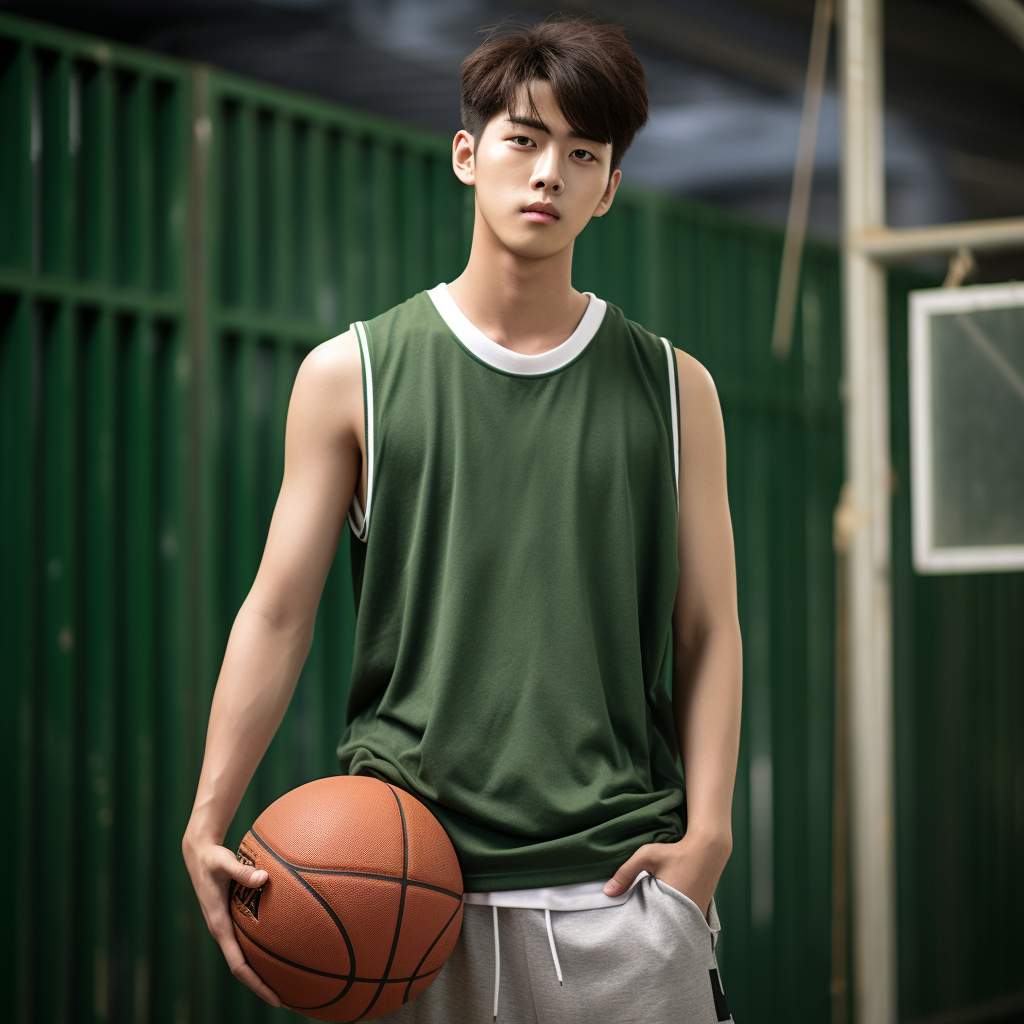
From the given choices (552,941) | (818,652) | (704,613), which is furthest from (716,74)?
(552,941)

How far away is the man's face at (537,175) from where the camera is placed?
169 cm

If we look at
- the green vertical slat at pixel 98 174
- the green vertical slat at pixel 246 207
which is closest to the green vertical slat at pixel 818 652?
the green vertical slat at pixel 246 207

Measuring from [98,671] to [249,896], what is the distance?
1.69m

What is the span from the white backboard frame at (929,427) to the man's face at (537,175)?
1799mm

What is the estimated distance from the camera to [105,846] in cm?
315

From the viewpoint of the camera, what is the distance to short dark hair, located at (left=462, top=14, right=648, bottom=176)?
1686 millimetres

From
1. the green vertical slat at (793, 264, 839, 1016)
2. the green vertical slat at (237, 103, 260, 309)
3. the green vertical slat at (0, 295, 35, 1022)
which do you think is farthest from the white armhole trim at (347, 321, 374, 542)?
the green vertical slat at (793, 264, 839, 1016)

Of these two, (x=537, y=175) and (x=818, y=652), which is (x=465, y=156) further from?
(x=818, y=652)

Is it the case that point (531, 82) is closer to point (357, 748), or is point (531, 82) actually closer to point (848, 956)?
point (357, 748)

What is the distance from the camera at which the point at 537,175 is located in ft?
5.51

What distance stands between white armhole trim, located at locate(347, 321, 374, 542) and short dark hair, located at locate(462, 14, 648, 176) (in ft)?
1.04

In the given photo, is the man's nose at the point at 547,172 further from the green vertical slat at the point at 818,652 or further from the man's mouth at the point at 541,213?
the green vertical slat at the point at 818,652

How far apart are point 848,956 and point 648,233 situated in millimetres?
2949

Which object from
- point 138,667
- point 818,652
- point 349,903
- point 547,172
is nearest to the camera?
point 349,903
